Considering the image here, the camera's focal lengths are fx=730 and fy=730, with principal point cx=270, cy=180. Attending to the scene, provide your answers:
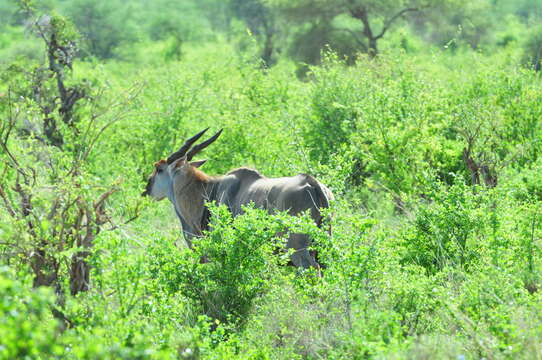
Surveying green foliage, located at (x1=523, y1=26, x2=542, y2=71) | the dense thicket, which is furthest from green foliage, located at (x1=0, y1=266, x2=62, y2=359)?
green foliage, located at (x1=523, y1=26, x2=542, y2=71)

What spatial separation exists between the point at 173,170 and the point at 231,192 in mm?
960

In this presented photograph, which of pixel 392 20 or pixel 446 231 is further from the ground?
pixel 392 20

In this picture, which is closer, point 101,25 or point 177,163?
point 177,163

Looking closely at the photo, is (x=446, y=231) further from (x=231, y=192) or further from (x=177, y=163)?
A: (x=177, y=163)

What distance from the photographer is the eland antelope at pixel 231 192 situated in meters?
6.47

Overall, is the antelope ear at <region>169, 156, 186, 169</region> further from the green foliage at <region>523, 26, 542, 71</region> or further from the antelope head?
the green foliage at <region>523, 26, 542, 71</region>

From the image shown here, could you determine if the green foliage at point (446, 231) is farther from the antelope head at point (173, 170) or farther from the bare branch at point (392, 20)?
the bare branch at point (392, 20)

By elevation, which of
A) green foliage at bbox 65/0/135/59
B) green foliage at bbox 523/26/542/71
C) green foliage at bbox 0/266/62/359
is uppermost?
green foliage at bbox 0/266/62/359

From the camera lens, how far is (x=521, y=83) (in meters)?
10.9

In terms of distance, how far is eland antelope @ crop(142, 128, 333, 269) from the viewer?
6471 mm

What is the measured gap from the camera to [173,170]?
8289 mm

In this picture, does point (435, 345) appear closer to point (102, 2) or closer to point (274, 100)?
point (274, 100)

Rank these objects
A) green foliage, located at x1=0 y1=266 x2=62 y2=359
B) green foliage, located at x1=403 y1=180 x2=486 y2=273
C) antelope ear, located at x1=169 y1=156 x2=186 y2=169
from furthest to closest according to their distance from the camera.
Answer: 1. antelope ear, located at x1=169 y1=156 x2=186 y2=169
2. green foliage, located at x1=403 y1=180 x2=486 y2=273
3. green foliage, located at x1=0 y1=266 x2=62 y2=359

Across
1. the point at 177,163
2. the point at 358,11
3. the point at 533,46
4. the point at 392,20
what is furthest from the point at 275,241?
the point at 358,11
